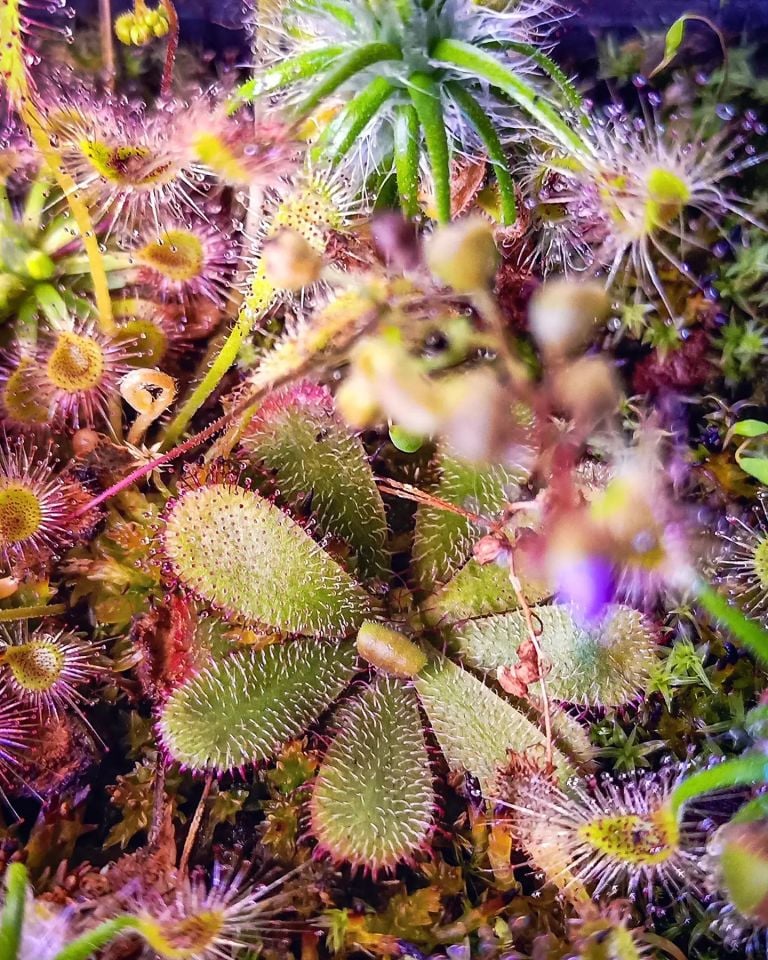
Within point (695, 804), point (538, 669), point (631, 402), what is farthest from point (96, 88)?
point (695, 804)

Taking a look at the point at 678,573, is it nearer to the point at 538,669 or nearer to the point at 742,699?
the point at 538,669

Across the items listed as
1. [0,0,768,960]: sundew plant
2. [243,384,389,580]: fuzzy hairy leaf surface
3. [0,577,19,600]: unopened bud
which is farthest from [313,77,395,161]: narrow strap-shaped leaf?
[0,577,19,600]: unopened bud

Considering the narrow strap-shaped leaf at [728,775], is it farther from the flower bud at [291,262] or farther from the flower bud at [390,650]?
the flower bud at [291,262]

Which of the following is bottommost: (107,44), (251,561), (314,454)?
(251,561)

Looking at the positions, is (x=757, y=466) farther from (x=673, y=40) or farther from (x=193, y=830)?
(x=193, y=830)

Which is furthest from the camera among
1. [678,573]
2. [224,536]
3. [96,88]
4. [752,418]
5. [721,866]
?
[96,88]

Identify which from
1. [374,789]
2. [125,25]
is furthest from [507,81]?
[374,789]

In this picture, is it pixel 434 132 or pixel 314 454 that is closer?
pixel 434 132

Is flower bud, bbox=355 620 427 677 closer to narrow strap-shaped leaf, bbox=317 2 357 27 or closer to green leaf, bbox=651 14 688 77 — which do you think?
narrow strap-shaped leaf, bbox=317 2 357 27
